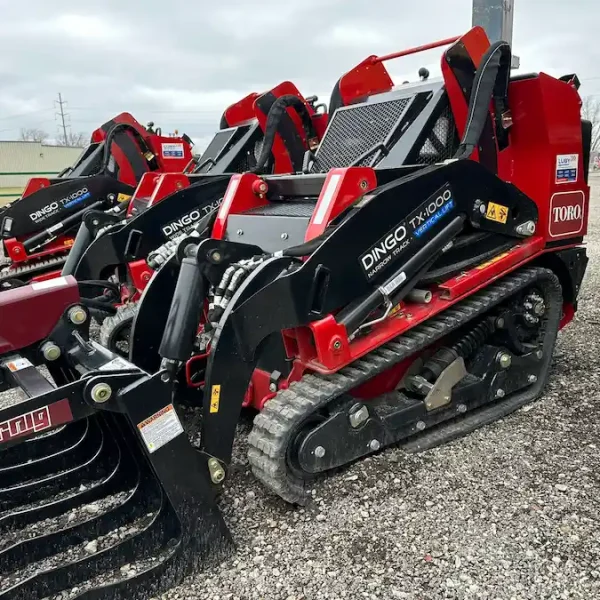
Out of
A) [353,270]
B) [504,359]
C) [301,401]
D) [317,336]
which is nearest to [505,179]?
[504,359]

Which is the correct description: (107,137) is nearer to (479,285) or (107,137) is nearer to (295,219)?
(295,219)

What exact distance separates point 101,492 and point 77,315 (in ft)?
2.58

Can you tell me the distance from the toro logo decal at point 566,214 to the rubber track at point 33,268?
19.7 ft

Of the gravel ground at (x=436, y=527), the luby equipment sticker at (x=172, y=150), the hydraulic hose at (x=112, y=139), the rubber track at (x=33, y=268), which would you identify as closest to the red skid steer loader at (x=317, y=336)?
the gravel ground at (x=436, y=527)

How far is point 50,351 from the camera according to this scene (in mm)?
2617

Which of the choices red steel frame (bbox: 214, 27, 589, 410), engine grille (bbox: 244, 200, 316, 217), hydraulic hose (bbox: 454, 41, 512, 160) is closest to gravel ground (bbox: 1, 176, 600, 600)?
red steel frame (bbox: 214, 27, 589, 410)

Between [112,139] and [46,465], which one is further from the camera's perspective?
[112,139]

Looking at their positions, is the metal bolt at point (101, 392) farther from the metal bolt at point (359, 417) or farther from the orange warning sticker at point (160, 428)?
the metal bolt at point (359, 417)

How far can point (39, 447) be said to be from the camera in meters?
2.95

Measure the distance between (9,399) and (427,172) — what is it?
333cm

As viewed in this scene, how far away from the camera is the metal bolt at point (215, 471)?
2488mm

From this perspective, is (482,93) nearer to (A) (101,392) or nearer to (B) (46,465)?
(A) (101,392)

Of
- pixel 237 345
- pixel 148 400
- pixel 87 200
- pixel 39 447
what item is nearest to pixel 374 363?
pixel 237 345

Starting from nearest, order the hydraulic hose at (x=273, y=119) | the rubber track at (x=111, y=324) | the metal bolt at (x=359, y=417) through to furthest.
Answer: the metal bolt at (x=359, y=417), the rubber track at (x=111, y=324), the hydraulic hose at (x=273, y=119)
